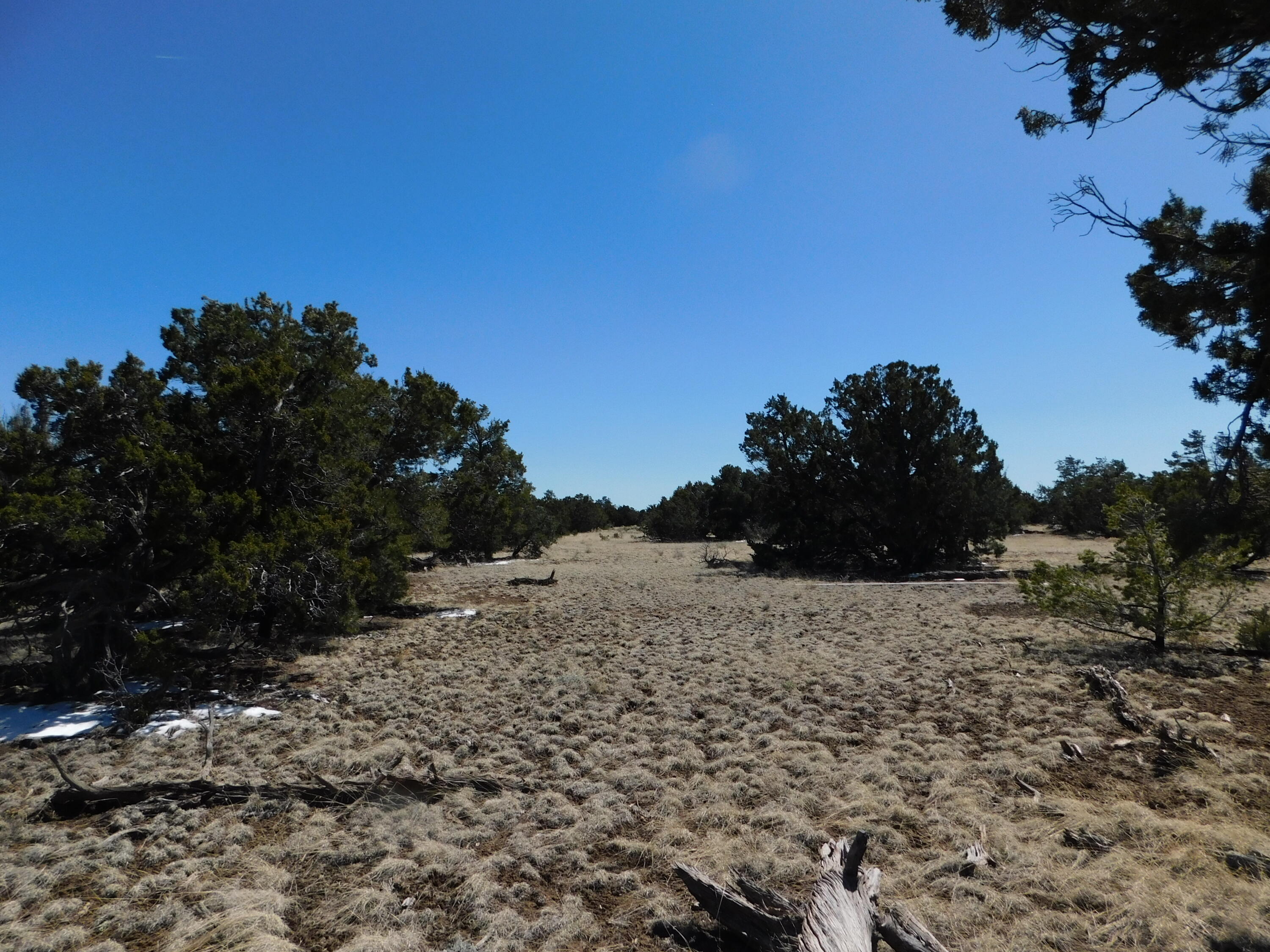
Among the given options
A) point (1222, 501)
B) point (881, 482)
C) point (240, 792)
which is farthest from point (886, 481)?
point (240, 792)

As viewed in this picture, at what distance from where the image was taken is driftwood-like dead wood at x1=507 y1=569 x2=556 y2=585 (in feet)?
65.5

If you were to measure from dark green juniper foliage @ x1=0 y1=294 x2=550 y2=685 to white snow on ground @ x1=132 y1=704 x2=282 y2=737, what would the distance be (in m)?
1.06

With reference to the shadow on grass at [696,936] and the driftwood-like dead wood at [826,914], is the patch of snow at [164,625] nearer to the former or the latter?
the shadow on grass at [696,936]

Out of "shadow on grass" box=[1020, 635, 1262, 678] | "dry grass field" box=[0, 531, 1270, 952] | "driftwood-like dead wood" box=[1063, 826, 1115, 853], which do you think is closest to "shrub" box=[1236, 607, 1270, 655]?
"shadow on grass" box=[1020, 635, 1262, 678]

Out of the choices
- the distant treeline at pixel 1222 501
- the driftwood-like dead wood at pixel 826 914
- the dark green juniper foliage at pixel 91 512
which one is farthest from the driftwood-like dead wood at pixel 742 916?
the dark green juniper foliage at pixel 91 512

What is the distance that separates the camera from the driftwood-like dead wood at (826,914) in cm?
309

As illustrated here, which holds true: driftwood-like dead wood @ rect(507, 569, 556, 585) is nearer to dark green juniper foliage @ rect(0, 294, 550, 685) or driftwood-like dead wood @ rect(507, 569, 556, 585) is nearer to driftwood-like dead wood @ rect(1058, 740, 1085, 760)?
dark green juniper foliage @ rect(0, 294, 550, 685)

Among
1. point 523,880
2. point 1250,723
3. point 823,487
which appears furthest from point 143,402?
point 823,487

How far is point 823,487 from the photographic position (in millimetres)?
25297

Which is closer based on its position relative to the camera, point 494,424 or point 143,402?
point 143,402

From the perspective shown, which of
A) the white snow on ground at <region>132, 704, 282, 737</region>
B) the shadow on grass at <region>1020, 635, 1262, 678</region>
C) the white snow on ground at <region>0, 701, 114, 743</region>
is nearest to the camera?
the white snow on ground at <region>0, 701, 114, 743</region>

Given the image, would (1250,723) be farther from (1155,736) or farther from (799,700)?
(799,700)

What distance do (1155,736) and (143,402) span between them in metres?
12.8

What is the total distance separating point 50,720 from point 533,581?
13.7 meters
